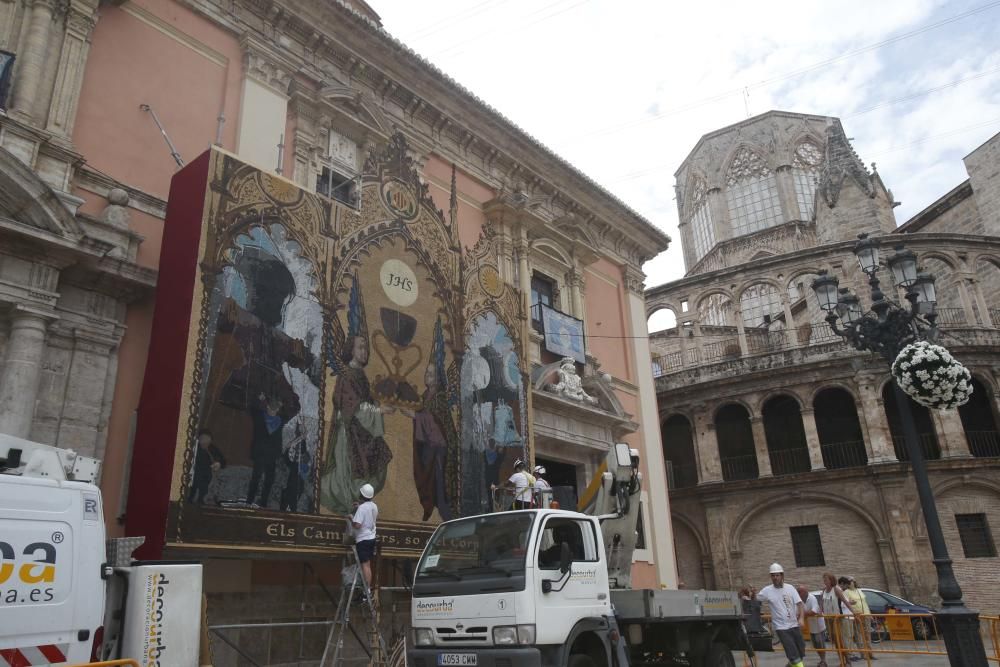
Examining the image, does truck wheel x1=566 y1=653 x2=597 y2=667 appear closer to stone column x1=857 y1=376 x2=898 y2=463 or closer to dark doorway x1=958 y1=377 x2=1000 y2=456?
stone column x1=857 y1=376 x2=898 y2=463

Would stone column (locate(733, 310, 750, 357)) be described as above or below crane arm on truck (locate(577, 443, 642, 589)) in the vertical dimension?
above

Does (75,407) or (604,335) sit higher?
(604,335)

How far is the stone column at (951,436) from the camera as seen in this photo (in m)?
22.7

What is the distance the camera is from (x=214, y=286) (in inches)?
333

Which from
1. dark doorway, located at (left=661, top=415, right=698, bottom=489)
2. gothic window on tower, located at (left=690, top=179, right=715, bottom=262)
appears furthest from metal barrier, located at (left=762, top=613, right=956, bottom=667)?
gothic window on tower, located at (left=690, top=179, right=715, bottom=262)

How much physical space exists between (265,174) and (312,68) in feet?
12.6

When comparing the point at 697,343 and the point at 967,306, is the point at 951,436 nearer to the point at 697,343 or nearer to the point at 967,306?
the point at 967,306

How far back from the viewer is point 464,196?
15.0 meters

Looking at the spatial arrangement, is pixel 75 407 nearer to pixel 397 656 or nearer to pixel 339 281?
pixel 339 281

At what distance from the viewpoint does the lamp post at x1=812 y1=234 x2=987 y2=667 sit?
8.21 m

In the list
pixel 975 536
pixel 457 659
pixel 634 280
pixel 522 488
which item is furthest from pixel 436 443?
pixel 975 536

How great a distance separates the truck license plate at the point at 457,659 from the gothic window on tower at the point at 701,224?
39245 mm

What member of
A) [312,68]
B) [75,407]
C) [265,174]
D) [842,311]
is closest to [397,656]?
[75,407]

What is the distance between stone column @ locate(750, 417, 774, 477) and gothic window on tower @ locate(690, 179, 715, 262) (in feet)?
64.4
